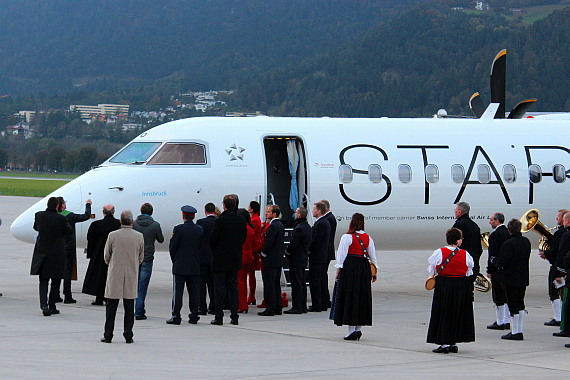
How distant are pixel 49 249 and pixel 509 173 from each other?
424 inches

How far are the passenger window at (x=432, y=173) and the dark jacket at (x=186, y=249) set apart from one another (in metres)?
7.01

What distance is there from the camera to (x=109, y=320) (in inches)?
484

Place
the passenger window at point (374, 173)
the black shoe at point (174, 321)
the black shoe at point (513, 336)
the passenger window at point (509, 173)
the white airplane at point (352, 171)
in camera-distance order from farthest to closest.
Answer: the passenger window at point (509, 173)
the passenger window at point (374, 173)
the white airplane at point (352, 171)
the black shoe at point (174, 321)
the black shoe at point (513, 336)

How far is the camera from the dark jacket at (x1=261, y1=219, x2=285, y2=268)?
50.1 ft

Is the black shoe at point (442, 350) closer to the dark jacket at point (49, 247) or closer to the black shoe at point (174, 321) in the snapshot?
the black shoe at point (174, 321)

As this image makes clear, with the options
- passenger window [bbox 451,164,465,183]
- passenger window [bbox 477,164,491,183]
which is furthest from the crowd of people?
passenger window [bbox 477,164,491,183]

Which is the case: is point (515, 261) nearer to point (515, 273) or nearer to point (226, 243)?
point (515, 273)

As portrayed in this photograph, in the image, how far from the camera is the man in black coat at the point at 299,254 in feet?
51.3

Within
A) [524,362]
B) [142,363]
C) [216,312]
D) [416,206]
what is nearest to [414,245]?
[416,206]

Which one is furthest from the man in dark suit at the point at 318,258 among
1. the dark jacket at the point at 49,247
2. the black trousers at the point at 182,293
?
the dark jacket at the point at 49,247

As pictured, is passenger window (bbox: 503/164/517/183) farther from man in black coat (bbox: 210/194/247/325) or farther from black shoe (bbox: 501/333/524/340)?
man in black coat (bbox: 210/194/247/325)

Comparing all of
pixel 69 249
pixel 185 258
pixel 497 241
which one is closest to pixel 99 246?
pixel 69 249

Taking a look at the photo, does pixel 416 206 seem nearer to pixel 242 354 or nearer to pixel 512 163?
pixel 512 163

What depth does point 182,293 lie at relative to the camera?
14.2 metres
